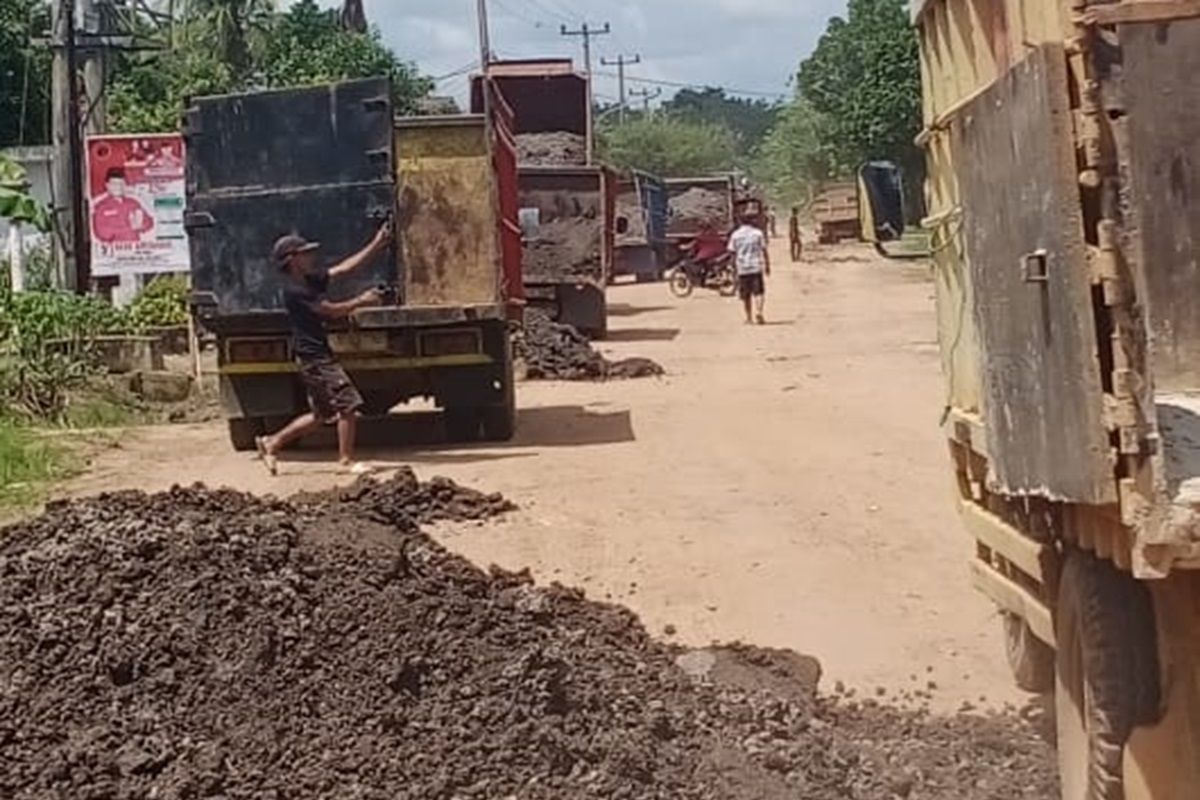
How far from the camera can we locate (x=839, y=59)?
234 ft

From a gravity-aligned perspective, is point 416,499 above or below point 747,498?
above

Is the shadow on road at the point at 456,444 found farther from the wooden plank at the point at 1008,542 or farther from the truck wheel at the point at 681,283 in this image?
the truck wheel at the point at 681,283

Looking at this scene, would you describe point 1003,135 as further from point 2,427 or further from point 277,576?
point 2,427

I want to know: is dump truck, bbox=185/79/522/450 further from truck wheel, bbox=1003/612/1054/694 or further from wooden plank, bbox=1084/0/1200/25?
wooden plank, bbox=1084/0/1200/25

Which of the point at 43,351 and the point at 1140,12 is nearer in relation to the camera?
the point at 1140,12

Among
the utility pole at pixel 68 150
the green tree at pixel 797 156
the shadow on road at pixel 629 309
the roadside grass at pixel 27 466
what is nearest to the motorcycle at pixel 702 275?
the shadow on road at pixel 629 309

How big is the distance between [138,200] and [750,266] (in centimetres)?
1077

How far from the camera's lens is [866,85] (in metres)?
56.8

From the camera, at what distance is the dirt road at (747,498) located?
8.70m

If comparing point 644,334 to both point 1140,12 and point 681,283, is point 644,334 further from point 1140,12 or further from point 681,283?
point 1140,12

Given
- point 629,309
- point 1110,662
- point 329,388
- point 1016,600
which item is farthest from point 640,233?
point 1110,662

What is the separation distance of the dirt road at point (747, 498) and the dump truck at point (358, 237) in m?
0.52

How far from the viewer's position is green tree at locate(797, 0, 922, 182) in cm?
5334

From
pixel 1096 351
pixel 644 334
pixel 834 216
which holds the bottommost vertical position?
pixel 644 334
